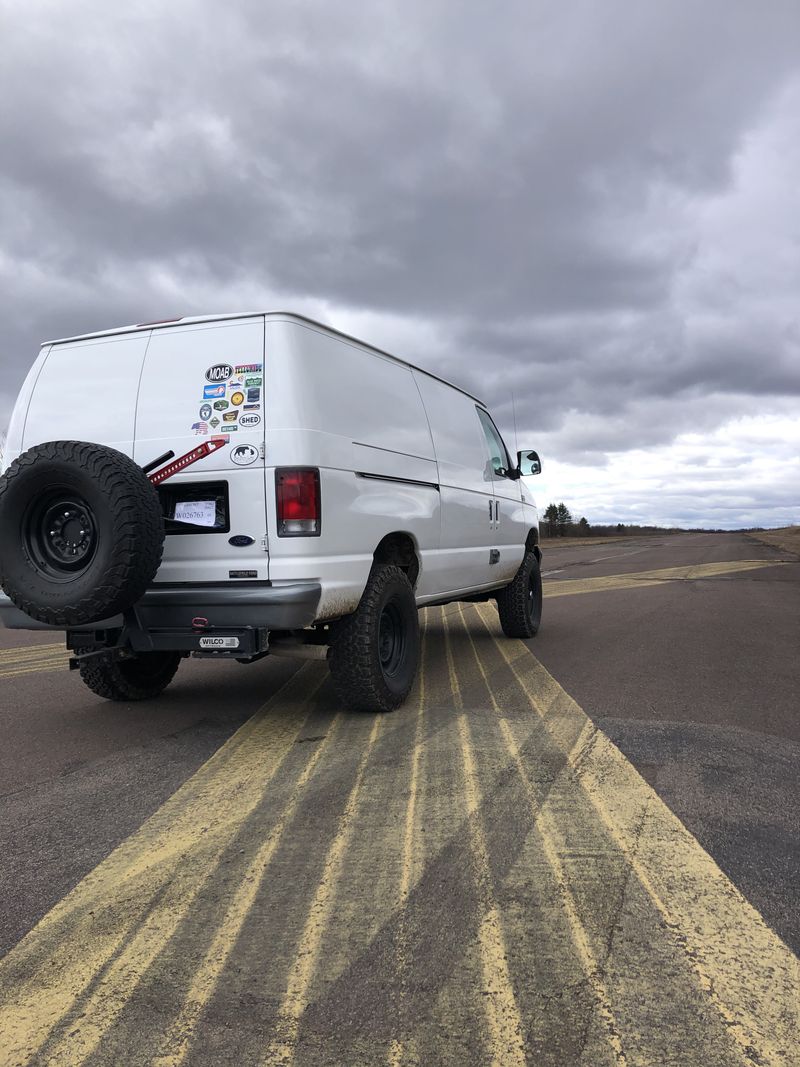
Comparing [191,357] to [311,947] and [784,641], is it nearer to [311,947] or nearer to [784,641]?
[311,947]

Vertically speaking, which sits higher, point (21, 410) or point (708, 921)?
point (21, 410)

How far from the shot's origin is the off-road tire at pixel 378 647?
15.8 feet

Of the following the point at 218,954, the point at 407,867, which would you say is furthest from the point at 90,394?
the point at 218,954

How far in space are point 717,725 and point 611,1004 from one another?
305 cm

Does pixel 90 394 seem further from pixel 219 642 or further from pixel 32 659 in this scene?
pixel 32 659

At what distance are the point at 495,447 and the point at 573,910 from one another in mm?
5837

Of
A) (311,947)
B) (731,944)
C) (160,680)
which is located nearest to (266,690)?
(160,680)

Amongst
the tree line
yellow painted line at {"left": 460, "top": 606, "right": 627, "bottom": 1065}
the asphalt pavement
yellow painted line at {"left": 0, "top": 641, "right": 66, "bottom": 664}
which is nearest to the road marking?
yellow painted line at {"left": 0, "top": 641, "right": 66, "bottom": 664}

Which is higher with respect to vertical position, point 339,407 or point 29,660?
point 339,407

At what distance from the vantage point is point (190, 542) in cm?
446

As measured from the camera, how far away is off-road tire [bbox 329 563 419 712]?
4809 millimetres

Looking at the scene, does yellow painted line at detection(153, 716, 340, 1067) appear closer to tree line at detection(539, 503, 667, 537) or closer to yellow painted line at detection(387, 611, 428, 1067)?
yellow painted line at detection(387, 611, 428, 1067)

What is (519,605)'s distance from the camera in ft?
26.9

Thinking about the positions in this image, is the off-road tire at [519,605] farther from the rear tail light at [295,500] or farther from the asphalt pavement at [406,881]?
the rear tail light at [295,500]
